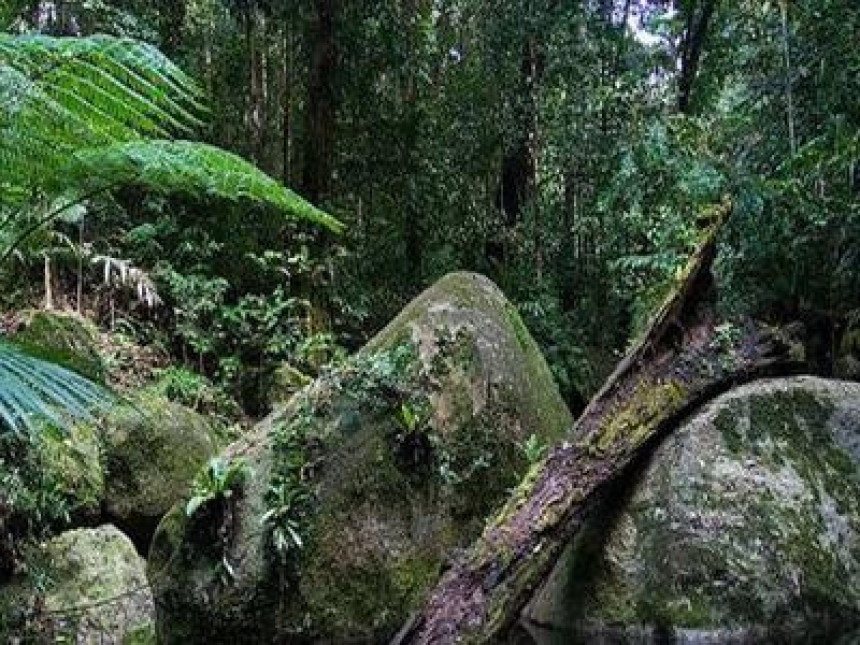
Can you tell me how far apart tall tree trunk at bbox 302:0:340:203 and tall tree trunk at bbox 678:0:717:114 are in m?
3.36

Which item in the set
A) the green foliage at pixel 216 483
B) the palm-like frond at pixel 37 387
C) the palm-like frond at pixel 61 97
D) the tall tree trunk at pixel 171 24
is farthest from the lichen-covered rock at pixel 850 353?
the tall tree trunk at pixel 171 24

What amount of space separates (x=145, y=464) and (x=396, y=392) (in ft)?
5.19

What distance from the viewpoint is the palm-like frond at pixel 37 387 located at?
4.82 ft

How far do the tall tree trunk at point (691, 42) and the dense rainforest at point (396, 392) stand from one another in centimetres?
31

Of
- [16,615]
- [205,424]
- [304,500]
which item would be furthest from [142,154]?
[205,424]

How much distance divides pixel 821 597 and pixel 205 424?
11.5 ft

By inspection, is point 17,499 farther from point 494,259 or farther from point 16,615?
point 494,259

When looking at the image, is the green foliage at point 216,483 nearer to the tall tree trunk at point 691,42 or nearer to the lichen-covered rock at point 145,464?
the lichen-covered rock at point 145,464

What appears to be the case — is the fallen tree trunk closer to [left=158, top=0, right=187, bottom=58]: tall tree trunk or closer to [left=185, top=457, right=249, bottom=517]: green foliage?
[left=185, top=457, right=249, bottom=517]: green foliage

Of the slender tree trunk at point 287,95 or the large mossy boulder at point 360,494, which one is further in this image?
the slender tree trunk at point 287,95

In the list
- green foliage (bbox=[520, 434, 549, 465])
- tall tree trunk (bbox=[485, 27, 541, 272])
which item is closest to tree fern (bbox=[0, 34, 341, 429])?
green foliage (bbox=[520, 434, 549, 465])

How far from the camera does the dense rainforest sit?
2504mm

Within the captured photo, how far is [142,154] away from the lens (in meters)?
2.01

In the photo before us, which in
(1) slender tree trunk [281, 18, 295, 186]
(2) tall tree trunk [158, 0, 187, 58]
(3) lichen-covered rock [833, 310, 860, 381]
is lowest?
(3) lichen-covered rock [833, 310, 860, 381]
